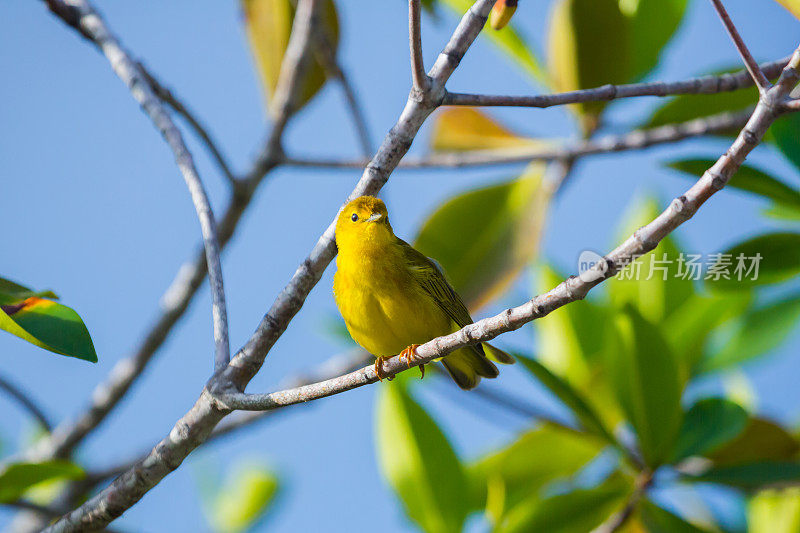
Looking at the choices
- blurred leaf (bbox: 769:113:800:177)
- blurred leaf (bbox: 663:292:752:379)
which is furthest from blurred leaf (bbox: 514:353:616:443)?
blurred leaf (bbox: 769:113:800:177)

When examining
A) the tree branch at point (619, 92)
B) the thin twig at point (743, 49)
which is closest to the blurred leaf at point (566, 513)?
the tree branch at point (619, 92)

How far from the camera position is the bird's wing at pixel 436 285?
7.83 ft

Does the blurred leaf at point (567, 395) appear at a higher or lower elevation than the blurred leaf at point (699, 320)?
lower

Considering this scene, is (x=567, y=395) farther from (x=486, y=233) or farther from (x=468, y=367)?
(x=486, y=233)

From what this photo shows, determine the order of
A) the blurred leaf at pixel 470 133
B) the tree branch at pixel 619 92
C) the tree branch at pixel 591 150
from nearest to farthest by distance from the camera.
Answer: the tree branch at pixel 619 92 < the tree branch at pixel 591 150 < the blurred leaf at pixel 470 133

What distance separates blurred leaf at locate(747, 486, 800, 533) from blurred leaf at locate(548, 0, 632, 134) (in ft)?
5.62

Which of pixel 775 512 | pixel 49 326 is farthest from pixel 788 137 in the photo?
pixel 49 326

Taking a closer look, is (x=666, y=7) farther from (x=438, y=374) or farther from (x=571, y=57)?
(x=438, y=374)

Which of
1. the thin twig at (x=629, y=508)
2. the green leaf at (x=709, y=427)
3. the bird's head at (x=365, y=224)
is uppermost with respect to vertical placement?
the bird's head at (x=365, y=224)

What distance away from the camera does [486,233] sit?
319 centimetres

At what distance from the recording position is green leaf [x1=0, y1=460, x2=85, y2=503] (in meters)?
2.18

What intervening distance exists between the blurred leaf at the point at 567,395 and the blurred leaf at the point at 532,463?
374 mm

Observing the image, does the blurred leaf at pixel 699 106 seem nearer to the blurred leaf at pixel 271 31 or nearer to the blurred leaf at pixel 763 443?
the blurred leaf at pixel 763 443

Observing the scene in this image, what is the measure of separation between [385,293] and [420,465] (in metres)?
0.77
